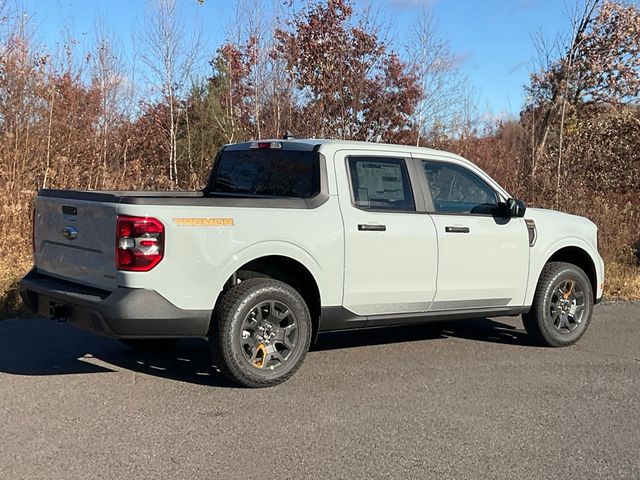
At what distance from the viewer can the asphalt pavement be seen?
3.89m

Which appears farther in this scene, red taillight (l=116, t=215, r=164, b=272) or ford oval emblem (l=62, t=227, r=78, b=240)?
ford oval emblem (l=62, t=227, r=78, b=240)

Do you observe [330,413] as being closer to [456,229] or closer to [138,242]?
[138,242]

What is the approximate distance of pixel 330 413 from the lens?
475 cm

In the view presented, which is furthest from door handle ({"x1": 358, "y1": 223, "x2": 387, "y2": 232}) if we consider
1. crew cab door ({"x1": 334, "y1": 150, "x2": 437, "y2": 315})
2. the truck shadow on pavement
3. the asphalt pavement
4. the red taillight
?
the red taillight

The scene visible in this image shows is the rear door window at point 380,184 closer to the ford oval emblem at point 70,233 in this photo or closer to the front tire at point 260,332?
the front tire at point 260,332

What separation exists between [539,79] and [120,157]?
→ 9.62 m

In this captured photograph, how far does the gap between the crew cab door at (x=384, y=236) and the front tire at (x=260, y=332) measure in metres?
0.50

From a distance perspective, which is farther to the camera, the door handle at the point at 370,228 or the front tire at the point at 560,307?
the front tire at the point at 560,307

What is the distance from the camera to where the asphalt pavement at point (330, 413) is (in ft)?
12.8

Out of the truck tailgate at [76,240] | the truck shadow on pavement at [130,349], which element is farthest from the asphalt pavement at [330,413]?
the truck tailgate at [76,240]

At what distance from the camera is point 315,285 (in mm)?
5480

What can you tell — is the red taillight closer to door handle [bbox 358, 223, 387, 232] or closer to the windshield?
the windshield

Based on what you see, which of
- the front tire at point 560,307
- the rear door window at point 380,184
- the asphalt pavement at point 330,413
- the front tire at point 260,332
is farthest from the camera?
the front tire at point 560,307

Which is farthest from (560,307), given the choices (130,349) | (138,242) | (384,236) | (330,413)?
(138,242)
